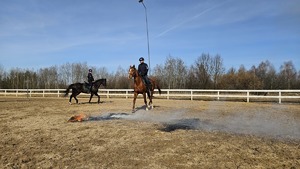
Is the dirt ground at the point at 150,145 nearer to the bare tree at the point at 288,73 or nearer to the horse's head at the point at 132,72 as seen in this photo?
the horse's head at the point at 132,72

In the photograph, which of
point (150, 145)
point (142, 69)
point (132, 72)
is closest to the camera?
point (150, 145)

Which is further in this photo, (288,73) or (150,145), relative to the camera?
(288,73)

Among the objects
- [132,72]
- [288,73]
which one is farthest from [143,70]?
[288,73]

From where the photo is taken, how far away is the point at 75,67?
338 feet

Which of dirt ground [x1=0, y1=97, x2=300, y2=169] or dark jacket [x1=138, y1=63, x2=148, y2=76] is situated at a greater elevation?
dark jacket [x1=138, y1=63, x2=148, y2=76]

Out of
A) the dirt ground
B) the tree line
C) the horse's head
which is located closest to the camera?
the dirt ground

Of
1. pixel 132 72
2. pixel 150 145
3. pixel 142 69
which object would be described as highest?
pixel 142 69

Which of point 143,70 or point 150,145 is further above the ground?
point 143,70

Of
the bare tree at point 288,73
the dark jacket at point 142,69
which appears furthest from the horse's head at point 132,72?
the bare tree at point 288,73

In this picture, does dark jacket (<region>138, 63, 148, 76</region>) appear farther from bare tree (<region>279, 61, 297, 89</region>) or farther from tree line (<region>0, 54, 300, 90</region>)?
bare tree (<region>279, 61, 297, 89</region>)

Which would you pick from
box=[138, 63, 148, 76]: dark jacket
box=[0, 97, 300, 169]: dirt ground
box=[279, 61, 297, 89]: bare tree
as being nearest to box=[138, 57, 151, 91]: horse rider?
box=[138, 63, 148, 76]: dark jacket

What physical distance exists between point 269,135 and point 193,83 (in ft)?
165

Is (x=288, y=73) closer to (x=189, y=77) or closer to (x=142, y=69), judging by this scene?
(x=189, y=77)

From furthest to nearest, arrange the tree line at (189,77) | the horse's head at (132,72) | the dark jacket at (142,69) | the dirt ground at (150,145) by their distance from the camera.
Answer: the tree line at (189,77) → the dark jacket at (142,69) → the horse's head at (132,72) → the dirt ground at (150,145)
